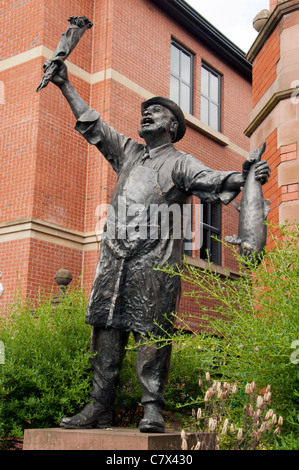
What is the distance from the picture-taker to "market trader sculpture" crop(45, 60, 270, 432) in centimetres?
346

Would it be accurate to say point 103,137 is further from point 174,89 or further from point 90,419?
point 174,89

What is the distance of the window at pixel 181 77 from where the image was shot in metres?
13.4

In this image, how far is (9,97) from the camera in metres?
10.6

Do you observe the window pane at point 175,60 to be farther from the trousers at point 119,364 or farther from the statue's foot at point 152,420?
the statue's foot at point 152,420

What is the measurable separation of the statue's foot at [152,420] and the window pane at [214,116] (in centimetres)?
1212

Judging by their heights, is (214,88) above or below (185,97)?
above

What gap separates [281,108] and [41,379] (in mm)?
4512

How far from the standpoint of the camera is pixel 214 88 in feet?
49.7

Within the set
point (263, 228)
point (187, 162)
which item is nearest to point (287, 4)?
point (187, 162)

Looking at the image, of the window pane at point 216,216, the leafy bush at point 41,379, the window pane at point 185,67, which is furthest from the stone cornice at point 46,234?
the window pane at point 185,67

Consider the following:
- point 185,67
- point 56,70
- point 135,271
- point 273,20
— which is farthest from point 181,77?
point 135,271

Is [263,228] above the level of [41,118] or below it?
below
